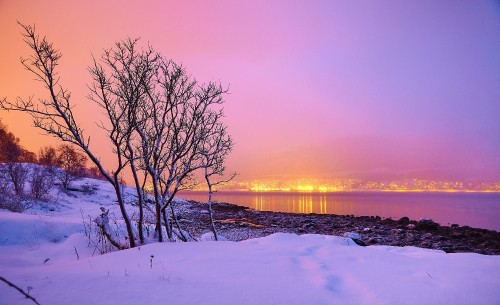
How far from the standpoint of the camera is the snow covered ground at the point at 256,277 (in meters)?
4.53

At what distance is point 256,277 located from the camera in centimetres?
571

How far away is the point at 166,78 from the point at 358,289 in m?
8.17

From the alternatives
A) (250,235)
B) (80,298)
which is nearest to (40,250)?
(80,298)

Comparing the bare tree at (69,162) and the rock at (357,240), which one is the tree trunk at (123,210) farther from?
the bare tree at (69,162)

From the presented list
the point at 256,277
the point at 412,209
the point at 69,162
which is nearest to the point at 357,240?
the point at 256,277

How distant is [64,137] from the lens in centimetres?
799

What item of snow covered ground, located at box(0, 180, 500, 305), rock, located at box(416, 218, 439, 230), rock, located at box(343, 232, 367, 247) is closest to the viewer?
snow covered ground, located at box(0, 180, 500, 305)

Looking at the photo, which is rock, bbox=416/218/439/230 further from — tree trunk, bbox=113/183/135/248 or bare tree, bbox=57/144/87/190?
bare tree, bbox=57/144/87/190

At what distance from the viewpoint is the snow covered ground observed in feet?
14.9

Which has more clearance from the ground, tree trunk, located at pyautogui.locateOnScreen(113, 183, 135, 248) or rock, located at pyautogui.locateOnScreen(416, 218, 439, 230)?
tree trunk, located at pyautogui.locateOnScreen(113, 183, 135, 248)

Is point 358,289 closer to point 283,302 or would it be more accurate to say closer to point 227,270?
point 283,302

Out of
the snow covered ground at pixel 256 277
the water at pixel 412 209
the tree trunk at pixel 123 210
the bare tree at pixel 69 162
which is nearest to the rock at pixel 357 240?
the snow covered ground at pixel 256 277

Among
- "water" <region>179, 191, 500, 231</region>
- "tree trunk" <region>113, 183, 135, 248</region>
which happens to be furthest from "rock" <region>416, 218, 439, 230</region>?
"tree trunk" <region>113, 183, 135, 248</region>

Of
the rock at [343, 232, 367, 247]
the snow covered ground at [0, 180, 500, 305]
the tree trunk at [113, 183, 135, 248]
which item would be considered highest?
the tree trunk at [113, 183, 135, 248]
